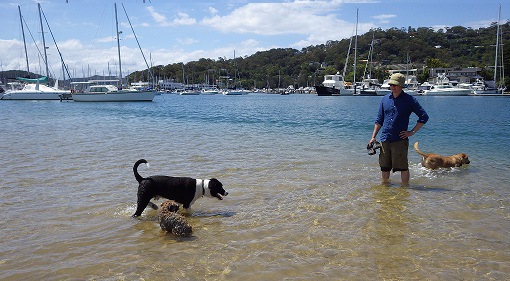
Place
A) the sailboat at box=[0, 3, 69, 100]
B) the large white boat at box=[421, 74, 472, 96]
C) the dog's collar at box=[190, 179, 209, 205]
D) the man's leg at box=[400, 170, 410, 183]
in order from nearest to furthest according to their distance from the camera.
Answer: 1. the dog's collar at box=[190, 179, 209, 205]
2. the man's leg at box=[400, 170, 410, 183]
3. the sailboat at box=[0, 3, 69, 100]
4. the large white boat at box=[421, 74, 472, 96]

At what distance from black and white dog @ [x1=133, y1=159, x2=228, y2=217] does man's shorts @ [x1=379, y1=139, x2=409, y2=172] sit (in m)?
3.19

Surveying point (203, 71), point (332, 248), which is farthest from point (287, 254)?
point (203, 71)

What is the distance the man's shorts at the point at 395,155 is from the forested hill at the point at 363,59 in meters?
131

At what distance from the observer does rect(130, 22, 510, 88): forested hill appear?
14412cm

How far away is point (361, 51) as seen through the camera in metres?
157

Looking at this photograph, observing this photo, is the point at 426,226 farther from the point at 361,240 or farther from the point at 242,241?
the point at 242,241

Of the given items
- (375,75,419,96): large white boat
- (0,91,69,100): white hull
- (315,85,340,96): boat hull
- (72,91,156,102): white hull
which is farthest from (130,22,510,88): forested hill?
(0,91,69,100): white hull

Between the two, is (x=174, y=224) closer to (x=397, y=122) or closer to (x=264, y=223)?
(x=264, y=223)

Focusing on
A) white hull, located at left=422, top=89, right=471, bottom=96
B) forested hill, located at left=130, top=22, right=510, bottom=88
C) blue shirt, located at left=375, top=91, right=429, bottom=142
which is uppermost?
forested hill, located at left=130, top=22, right=510, bottom=88

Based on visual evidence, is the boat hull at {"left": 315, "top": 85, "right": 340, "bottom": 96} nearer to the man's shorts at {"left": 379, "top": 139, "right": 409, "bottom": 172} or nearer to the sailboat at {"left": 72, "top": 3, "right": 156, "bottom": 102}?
the sailboat at {"left": 72, "top": 3, "right": 156, "bottom": 102}

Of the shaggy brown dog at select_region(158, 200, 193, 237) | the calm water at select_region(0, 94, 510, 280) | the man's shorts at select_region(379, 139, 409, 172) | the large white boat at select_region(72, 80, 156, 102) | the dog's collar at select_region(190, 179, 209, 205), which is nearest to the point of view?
the calm water at select_region(0, 94, 510, 280)

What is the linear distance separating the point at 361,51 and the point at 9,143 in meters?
156

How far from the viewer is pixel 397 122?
269 inches

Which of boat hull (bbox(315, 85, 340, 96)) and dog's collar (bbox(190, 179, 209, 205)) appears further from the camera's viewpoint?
boat hull (bbox(315, 85, 340, 96))
